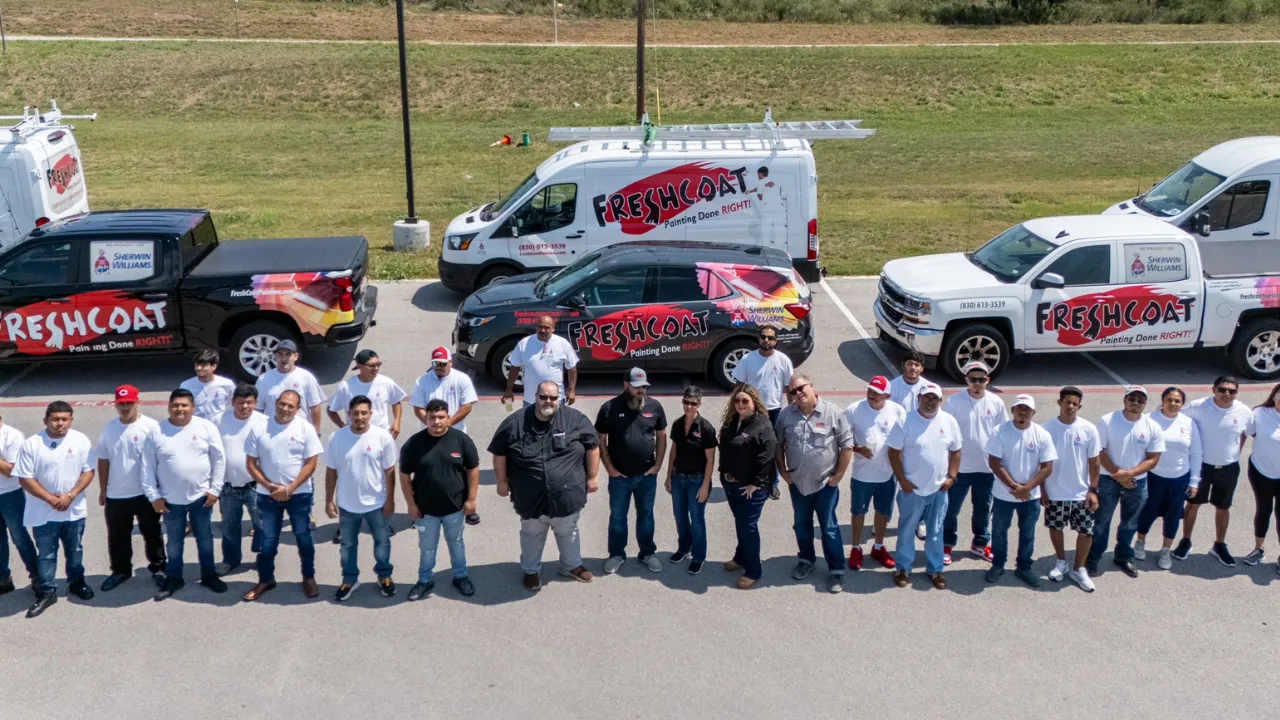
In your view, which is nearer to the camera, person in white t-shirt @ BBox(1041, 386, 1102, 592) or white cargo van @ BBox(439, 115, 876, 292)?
person in white t-shirt @ BBox(1041, 386, 1102, 592)

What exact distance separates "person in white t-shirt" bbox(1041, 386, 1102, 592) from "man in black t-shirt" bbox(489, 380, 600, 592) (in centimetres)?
307

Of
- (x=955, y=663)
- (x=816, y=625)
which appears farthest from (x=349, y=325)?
(x=955, y=663)

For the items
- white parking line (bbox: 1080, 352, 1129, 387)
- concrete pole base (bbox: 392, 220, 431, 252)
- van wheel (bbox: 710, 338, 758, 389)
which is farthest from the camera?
concrete pole base (bbox: 392, 220, 431, 252)

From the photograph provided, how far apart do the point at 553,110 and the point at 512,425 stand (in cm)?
2889

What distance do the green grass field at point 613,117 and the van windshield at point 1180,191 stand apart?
334cm

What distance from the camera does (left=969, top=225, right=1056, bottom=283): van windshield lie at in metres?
12.6

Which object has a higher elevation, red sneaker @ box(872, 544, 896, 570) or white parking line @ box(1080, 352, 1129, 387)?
white parking line @ box(1080, 352, 1129, 387)

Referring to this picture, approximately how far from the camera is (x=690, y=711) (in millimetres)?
6559

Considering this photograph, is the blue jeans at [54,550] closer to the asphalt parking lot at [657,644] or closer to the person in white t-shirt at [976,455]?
the asphalt parking lot at [657,644]

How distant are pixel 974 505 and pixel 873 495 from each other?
82 centimetres

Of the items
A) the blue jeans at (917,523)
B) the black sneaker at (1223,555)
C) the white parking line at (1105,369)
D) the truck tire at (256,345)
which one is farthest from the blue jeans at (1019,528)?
the truck tire at (256,345)

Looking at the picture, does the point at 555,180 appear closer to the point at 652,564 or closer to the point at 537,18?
the point at 652,564

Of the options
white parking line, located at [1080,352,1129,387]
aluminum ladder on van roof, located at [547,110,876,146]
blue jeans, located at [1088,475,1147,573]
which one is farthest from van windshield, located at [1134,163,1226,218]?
blue jeans, located at [1088,475,1147,573]

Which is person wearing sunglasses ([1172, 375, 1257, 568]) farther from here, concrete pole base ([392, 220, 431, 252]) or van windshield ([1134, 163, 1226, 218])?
concrete pole base ([392, 220, 431, 252])
